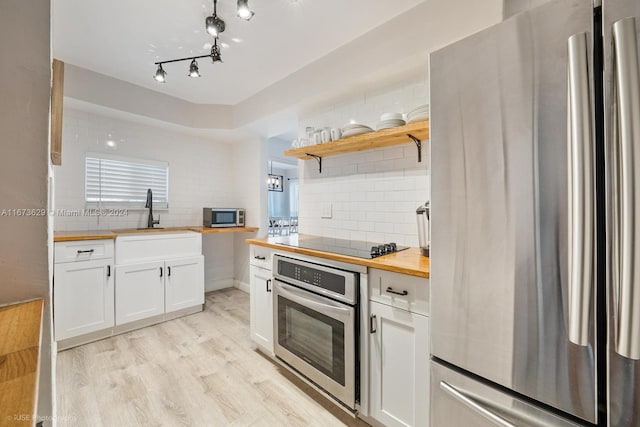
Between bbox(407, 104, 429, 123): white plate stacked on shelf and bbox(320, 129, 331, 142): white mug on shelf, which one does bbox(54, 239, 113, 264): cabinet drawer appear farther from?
bbox(407, 104, 429, 123): white plate stacked on shelf

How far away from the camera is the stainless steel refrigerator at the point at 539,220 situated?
63 centimetres

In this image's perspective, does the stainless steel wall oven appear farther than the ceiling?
No

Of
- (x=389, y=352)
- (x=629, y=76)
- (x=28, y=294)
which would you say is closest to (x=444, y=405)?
(x=389, y=352)

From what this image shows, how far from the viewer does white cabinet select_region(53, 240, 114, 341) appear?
86.3 inches

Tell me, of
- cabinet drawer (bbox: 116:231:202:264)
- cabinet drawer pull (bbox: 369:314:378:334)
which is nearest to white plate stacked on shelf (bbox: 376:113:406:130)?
cabinet drawer pull (bbox: 369:314:378:334)

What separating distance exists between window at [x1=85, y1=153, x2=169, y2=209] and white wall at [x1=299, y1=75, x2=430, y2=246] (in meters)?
A: 1.97

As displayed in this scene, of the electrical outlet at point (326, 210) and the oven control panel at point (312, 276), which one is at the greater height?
the electrical outlet at point (326, 210)

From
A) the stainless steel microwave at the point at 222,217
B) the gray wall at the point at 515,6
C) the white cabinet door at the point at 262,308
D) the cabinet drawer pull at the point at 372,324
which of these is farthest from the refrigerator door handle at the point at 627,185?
the stainless steel microwave at the point at 222,217

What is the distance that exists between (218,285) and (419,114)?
350 cm

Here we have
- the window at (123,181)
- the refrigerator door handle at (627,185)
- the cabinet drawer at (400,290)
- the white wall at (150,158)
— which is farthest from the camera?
the window at (123,181)

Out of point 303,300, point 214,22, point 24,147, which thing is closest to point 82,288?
point 303,300

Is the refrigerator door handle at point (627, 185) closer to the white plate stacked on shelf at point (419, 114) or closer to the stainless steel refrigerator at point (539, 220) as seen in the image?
the stainless steel refrigerator at point (539, 220)

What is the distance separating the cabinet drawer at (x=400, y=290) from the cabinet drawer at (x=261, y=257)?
880 mm

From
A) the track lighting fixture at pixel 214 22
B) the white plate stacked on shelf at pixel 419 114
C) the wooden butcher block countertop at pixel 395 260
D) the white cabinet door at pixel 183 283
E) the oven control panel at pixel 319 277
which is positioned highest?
the track lighting fixture at pixel 214 22
